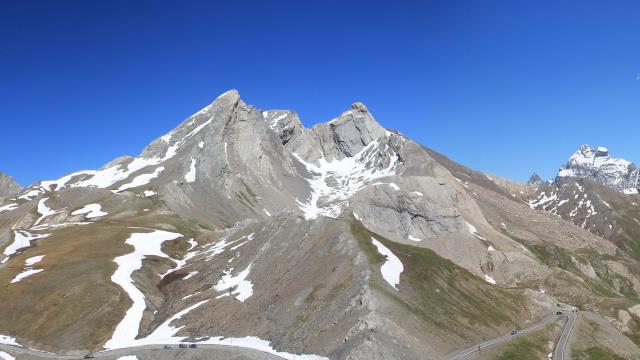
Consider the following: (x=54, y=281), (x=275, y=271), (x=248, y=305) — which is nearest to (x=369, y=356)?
(x=248, y=305)

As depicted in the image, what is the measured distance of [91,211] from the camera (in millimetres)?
175875

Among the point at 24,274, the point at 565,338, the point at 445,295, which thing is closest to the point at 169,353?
the point at 445,295

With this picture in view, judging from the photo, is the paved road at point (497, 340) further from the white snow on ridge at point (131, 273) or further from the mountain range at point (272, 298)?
the white snow on ridge at point (131, 273)

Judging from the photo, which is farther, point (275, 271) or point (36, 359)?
point (275, 271)

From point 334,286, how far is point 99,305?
44.2 meters

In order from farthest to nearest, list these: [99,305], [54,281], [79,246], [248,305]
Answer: [79,246]
[54,281]
[99,305]
[248,305]

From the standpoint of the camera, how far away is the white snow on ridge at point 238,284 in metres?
96.4

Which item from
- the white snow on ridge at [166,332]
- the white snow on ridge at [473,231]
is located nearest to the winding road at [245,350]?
the white snow on ridge at [166,332]

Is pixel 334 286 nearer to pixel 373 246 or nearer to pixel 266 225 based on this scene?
pixel 373 246

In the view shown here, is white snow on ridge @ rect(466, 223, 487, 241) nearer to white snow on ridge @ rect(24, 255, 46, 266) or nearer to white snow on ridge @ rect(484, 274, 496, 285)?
white snow on ridge @ rect(484, 274, 496, 285)

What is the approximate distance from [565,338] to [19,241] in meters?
131

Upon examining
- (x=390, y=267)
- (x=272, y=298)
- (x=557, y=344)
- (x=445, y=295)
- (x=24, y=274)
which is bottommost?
(x=557, y=344)

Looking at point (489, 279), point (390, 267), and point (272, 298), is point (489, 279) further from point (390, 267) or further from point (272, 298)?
point (272, 298)

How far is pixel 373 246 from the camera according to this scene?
100188mm
